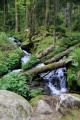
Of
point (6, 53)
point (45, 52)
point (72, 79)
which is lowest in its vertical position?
point (72, 79)

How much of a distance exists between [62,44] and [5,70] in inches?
243

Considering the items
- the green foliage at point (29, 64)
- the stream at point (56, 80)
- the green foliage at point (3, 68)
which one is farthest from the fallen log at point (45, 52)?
the green foliage at point (3, 68)

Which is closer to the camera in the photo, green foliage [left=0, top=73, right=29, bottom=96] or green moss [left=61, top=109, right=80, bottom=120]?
green moss [left=61, top=109, right=80, bottom=120]

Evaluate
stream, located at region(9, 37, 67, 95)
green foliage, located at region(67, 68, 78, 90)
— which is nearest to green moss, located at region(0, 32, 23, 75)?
stream, located at region(9, 37, 67, 95)

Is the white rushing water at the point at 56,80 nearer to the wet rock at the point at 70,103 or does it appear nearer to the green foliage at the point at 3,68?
the wet rock at the point at 70,103

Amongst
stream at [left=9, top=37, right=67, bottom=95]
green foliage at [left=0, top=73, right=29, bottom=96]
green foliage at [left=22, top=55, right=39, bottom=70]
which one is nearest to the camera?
green foliage at [left=0, top=73, right=29, bottom=96]

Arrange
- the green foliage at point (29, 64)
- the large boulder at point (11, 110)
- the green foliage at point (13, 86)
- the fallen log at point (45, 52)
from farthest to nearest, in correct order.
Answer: the fallen log at point (45, 52) < the green foliage at point (29, 64) < the green foliage at point (13, 86) < the large boulder at point (11, 110)

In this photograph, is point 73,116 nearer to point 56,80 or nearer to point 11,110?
point 11,110

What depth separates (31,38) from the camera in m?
14.4

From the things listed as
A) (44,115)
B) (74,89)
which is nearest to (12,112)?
(44,115)

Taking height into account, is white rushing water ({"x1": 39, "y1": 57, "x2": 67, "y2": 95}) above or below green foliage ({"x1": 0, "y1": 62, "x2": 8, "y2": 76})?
below

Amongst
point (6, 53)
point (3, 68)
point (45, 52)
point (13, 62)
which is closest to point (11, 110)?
point (3, 68)

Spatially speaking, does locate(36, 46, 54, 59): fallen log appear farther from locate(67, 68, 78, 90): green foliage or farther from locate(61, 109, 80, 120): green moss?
locate(61, 109, 80, 120): green moss

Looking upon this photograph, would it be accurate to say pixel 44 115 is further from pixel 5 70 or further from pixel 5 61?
pixel 5 61
